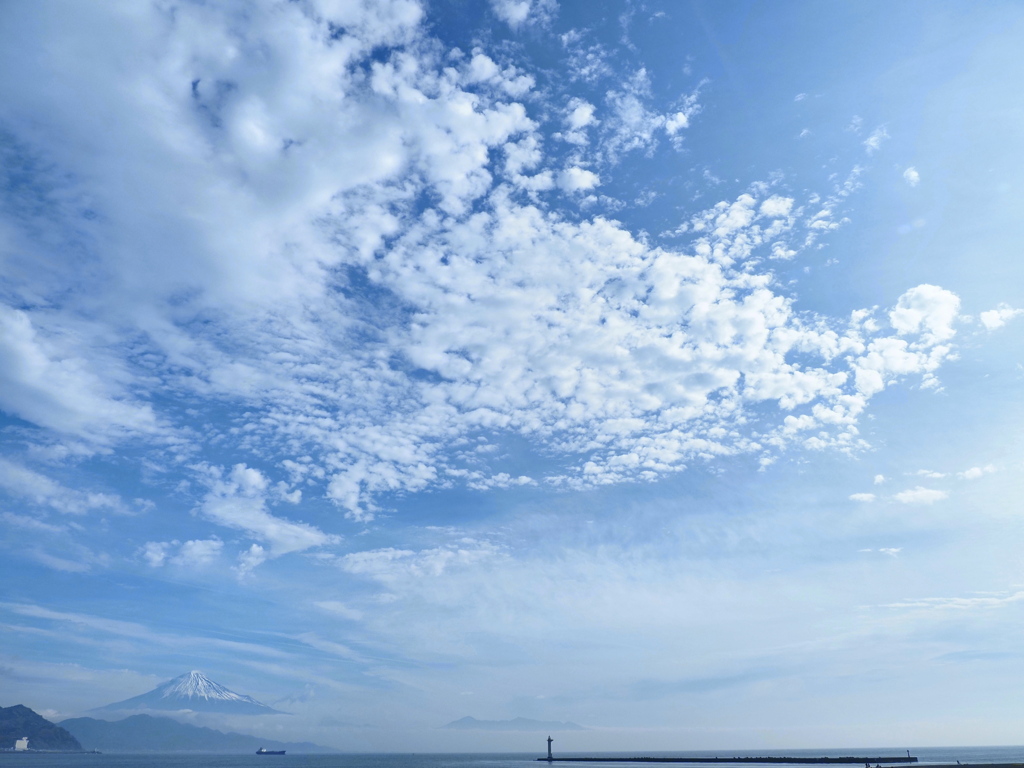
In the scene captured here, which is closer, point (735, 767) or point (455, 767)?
point (735, 767)

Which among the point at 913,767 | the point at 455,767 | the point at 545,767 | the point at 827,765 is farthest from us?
the point at 545,767

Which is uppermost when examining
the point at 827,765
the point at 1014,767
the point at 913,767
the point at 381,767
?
the point at 1014,767

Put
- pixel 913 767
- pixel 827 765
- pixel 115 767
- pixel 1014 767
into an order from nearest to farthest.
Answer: pixel 1014 767 → pixel 913 767 → pixel 827 765 → pixel 115 767

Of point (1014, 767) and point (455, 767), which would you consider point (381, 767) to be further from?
point (1014, 767)

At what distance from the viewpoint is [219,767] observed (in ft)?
630

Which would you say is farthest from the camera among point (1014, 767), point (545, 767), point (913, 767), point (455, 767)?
point (545, 767)

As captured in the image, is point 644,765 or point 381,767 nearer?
point 644,765

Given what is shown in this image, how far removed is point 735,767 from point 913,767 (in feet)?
160

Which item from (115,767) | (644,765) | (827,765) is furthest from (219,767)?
(827,765)

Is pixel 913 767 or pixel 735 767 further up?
pixel 913 767

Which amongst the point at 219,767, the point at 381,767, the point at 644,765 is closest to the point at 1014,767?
the point at 644,765

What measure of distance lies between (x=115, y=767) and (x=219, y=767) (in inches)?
1202

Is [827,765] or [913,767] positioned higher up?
[913,767]

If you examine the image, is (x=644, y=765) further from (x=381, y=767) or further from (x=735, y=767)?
(x=381, y=767)
